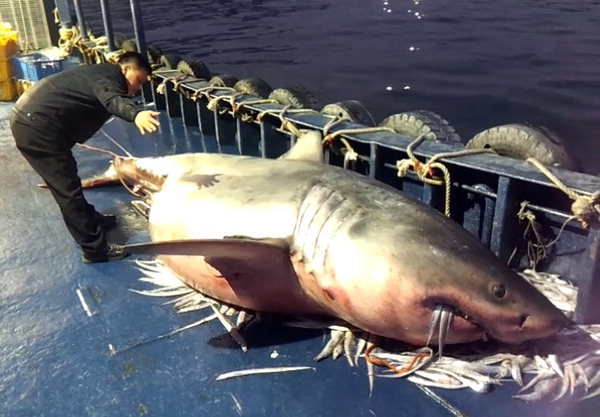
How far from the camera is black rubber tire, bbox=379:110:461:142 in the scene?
5.39 m

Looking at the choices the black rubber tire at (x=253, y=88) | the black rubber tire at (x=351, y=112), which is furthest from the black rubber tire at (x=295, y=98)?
the black rubber tire at (x=351, y=112)

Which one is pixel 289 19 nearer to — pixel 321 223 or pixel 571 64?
pixel 571 64

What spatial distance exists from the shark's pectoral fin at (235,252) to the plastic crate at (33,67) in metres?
7.62

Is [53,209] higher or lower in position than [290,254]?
lower

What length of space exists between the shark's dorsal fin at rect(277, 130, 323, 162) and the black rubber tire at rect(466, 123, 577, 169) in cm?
125

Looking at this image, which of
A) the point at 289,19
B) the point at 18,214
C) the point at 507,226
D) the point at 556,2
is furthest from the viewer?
the point at 289,19

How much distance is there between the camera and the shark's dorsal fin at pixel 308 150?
4.99m

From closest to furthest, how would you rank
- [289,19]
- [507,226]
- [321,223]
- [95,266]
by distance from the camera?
[321,223] → [507,226] → [95,266] → [289,19]

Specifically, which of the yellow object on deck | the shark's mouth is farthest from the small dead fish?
the yellow object on deck

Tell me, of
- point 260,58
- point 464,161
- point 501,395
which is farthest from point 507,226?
Answer: point 260,58

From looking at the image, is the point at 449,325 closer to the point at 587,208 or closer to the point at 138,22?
the point at 587,208

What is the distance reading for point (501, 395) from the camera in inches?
143

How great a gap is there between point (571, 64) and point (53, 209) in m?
17.1

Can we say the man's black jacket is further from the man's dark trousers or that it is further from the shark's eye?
the shark's eye
